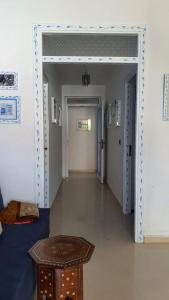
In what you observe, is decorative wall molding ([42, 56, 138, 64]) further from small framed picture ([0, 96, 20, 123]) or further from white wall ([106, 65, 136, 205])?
white wall ([106, 65, 136, 205])

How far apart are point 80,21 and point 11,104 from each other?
1103 millimetres

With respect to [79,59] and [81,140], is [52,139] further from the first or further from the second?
[81,140]

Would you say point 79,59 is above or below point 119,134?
above

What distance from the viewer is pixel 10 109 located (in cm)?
284

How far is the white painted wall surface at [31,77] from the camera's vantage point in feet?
9.16

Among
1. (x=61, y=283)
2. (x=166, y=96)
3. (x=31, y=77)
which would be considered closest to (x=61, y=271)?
→ (x=61, y=283)

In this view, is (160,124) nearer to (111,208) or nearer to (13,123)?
(13,123)

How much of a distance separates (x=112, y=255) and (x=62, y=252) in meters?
1.46

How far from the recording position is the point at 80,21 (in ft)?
9.22

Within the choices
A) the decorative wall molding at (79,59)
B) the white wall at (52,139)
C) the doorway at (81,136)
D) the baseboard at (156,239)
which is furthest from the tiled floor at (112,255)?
the doorway at (81,136)

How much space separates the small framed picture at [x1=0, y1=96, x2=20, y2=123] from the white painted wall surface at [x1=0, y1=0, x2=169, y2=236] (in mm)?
55

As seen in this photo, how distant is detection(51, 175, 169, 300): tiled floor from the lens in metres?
2.12

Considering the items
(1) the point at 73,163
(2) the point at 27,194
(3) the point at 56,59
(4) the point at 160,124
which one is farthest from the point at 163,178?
(1) the point at 73,163

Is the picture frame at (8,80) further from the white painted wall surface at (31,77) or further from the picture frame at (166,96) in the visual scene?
the picture frame at (166,96)
